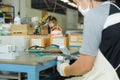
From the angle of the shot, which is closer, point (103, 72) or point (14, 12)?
point (103, 72)

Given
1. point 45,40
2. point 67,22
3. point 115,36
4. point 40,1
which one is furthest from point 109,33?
point 67,22

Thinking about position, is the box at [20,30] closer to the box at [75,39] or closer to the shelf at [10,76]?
the box at [75,39]

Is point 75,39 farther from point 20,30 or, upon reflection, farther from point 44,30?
point 20,30

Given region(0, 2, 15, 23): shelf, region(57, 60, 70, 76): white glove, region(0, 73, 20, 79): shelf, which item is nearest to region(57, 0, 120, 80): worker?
→ region(57, 60, 70, 76): white glove

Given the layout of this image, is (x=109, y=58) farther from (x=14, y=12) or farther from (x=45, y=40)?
(x=14, y=12)

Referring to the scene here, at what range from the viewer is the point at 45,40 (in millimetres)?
2383

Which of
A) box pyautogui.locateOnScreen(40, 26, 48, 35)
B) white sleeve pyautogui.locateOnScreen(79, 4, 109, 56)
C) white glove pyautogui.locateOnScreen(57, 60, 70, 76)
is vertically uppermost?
white sleeve pyautogui.locateOnScreen(79, 4, 109, 56)

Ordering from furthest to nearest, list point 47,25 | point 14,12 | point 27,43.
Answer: point 14,12, point 47,25, point 27,43

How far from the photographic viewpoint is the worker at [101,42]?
113cm

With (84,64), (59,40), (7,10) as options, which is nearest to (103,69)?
(84,64)

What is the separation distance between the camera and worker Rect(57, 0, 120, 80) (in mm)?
1135

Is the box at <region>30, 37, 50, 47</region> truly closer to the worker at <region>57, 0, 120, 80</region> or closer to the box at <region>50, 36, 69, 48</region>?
the box at <region>50, 36, 69, 48</region>

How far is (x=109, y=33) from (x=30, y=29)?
58.6 inches

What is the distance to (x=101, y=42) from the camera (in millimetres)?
1160
